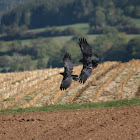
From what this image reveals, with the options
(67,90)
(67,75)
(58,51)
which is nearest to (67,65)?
(67,75)

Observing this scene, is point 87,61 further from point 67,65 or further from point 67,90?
point 67,90

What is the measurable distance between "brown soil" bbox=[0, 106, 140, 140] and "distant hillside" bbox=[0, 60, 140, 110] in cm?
322

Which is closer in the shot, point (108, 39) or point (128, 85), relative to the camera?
point (128, 85)

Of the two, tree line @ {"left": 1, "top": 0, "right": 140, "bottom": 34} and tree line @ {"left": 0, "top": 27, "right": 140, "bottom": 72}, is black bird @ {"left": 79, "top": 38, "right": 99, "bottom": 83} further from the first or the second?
tree line @ {"left": 1, "top": 0, "right": 140, "bottom": 34}

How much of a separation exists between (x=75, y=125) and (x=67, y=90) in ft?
25.9

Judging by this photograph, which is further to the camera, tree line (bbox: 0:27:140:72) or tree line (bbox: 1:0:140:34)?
tree line (bbox: 1:0:140:34)

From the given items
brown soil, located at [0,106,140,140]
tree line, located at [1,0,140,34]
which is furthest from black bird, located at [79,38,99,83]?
tree line, located at [1,0,140,34]

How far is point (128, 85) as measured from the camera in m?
19.9

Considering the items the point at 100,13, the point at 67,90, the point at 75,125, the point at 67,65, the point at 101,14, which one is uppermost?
the point at 100,13

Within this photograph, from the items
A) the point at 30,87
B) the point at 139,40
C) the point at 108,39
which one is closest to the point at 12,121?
the point at 30,87

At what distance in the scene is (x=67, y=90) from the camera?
65.6ft

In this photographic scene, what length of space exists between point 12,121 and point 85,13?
579 feet

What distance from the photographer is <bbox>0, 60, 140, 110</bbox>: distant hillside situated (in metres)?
17.5

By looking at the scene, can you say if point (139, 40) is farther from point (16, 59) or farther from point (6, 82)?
point (6, 82)
